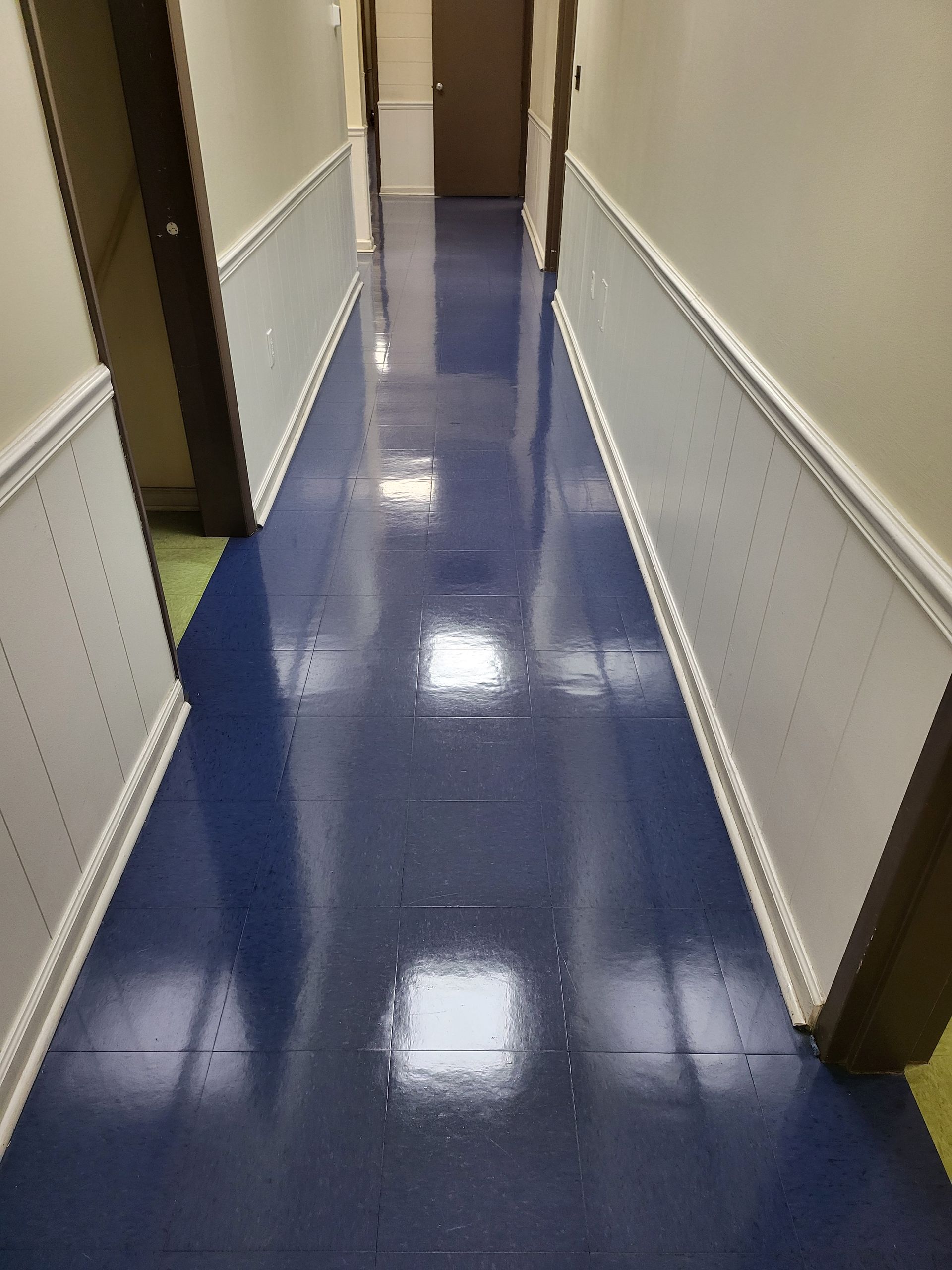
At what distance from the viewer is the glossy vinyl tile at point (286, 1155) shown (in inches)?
48.1

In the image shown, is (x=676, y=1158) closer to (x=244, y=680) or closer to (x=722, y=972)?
(x=722, y=972)

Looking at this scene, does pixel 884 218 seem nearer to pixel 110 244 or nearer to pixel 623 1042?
pixel 623 1042

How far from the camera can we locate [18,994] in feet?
4.56

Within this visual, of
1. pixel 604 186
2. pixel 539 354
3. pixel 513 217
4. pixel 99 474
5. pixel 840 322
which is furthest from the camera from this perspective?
pixel 513 217

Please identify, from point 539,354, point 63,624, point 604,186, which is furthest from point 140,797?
point 539,354

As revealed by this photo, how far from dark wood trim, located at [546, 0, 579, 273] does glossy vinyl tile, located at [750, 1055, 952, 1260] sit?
205 inches

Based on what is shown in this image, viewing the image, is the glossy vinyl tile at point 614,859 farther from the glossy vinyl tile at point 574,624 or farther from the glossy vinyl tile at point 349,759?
the glossy vinyl tile at point 574,624

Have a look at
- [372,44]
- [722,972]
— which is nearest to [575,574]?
[722,972]

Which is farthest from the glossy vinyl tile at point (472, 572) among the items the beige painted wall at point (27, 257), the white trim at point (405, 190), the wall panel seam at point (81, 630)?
the white trim at point (405, 190)

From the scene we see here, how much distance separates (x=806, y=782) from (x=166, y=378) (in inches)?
97.6

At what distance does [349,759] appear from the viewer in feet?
6.69

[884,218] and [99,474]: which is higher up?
[884,218]

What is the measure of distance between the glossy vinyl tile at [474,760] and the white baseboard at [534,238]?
201 inches

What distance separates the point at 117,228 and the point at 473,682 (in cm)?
183
